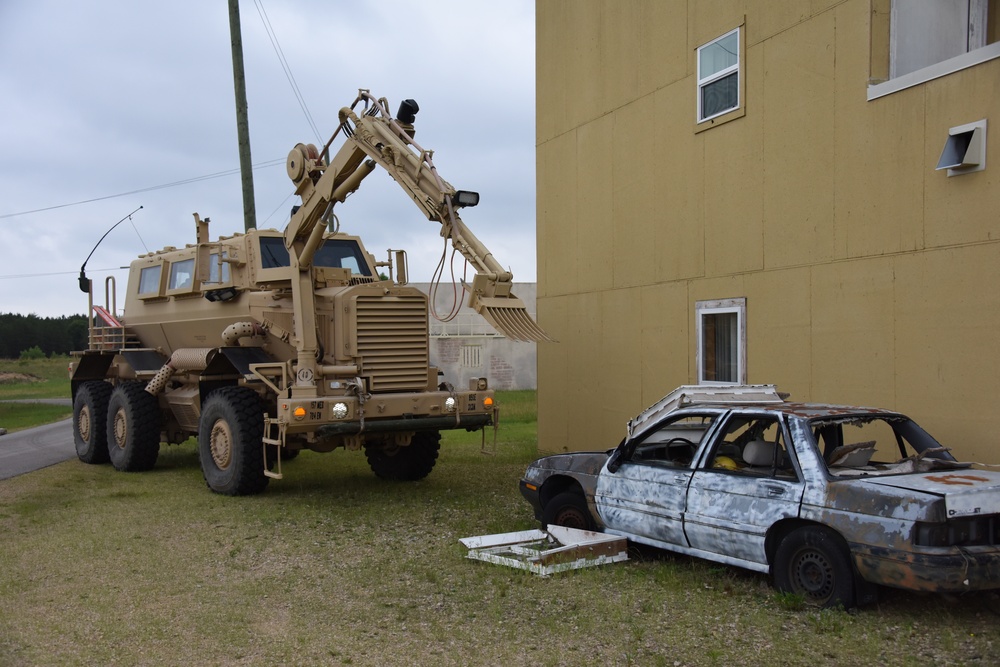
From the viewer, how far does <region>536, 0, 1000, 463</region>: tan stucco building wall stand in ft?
24.9

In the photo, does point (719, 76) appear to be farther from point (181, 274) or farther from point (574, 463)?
point (181, 274)

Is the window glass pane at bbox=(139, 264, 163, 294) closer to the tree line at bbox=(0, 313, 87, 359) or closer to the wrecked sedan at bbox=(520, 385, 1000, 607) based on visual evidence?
the wrecked sedan at bbox=(520, 385, 1000, 607)

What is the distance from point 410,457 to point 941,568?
761 cm

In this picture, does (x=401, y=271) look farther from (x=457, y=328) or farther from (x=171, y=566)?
(x=457, y=328)

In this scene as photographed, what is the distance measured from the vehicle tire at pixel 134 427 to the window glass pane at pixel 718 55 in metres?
8.65

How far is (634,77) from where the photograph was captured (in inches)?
464

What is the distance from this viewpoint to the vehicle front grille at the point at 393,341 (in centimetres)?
1054

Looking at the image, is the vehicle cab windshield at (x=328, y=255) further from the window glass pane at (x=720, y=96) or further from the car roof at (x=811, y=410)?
the car roof at (x=811, y=410)

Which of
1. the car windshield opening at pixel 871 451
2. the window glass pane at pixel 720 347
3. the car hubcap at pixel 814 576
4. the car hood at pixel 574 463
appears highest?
the window glass pane at pixel 720 347

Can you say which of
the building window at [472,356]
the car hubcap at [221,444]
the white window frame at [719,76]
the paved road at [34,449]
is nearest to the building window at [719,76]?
the white window frame at [719,76]

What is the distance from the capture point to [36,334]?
6819 cm

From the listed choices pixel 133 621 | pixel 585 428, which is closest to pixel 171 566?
pixel 133 621

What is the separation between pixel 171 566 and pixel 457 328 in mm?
23720

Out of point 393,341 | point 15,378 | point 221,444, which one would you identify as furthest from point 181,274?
point 15,378
